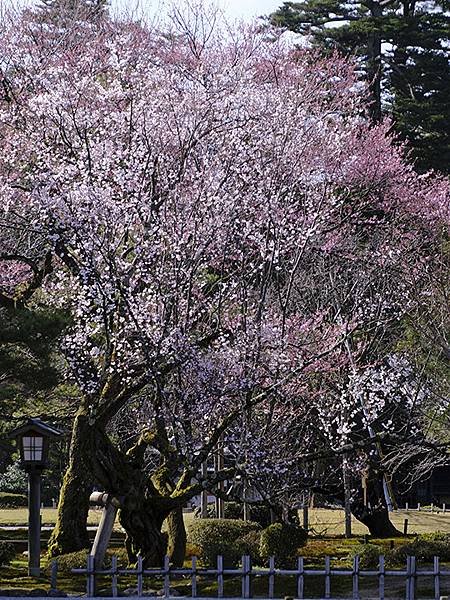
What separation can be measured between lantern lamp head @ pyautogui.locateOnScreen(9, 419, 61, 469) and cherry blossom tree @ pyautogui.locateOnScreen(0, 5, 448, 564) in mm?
479

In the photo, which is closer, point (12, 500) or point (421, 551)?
point (421, 551)

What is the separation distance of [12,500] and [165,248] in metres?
16.7

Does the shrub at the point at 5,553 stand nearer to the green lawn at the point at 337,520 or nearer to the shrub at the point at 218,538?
the shrub at the point at 218,538

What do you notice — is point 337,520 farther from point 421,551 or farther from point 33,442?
point 33,442

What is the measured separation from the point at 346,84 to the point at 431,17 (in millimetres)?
5022

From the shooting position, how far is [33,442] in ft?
37.6

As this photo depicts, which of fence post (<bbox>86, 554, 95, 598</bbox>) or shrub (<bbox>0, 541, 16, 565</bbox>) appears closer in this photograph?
fence post (<bbox>86, 554, 95, 598</bbox>)

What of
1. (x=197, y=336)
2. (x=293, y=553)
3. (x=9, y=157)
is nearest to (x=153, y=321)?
(x=197, y=336)

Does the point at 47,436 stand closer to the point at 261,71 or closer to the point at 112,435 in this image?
the point at 112,435

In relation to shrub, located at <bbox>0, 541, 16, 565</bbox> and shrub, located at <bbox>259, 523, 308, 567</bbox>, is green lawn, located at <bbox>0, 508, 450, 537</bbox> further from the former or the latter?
shrub, located at <bbox>0, 541, 16, 565</bbox>

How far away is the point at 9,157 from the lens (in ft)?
39.1

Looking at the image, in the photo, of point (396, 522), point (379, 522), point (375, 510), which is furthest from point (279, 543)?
point (396, 522)

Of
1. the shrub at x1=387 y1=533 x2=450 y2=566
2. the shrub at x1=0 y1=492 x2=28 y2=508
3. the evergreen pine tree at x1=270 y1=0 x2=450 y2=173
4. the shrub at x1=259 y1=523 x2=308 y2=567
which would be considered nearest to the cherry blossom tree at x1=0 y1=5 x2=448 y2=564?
the shrub at x1=259 y1=523 x2=308 y2=567

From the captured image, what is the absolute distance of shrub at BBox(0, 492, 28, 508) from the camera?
82.0ft
